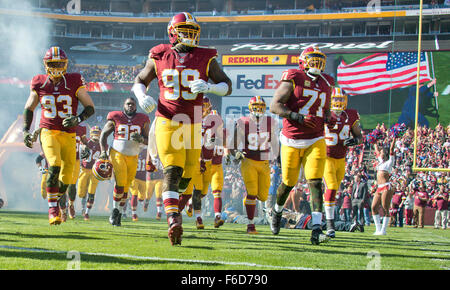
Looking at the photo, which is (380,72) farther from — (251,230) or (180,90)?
(180,90)

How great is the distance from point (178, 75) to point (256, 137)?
11.8 ft

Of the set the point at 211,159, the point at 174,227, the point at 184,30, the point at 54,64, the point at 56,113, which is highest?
the point at 184,30

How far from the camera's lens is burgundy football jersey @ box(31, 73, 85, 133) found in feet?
23.2

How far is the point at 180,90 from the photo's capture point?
5043 mm

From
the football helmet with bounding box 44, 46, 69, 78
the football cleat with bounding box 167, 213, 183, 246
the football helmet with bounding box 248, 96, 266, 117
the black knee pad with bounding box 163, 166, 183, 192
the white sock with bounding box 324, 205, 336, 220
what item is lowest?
the white sock with bounding box 324, 205, 336, 220

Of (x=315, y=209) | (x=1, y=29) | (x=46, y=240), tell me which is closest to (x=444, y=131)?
(x=315, y=209)

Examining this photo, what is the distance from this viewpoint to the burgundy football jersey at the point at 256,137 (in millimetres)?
8328

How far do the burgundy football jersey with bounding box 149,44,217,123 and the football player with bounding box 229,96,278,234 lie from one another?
10.3 feet

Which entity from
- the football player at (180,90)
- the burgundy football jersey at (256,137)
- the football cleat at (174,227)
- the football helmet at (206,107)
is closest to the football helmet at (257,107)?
the burgundy football jersey at (256,137)

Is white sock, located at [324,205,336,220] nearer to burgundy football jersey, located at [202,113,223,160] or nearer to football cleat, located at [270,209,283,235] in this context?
football cleat, located at [270,209,283,235]

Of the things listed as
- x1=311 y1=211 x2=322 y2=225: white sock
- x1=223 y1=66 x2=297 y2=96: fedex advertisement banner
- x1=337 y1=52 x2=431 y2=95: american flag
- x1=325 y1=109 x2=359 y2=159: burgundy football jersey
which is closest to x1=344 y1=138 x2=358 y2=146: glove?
x1=325 y1=109 x2=359 y2=159: burgundy football jersey

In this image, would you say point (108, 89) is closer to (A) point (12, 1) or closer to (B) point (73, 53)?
(B) point (73, 53)

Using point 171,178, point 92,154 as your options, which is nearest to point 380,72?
point 92,154

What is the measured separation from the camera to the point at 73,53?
115 feet
